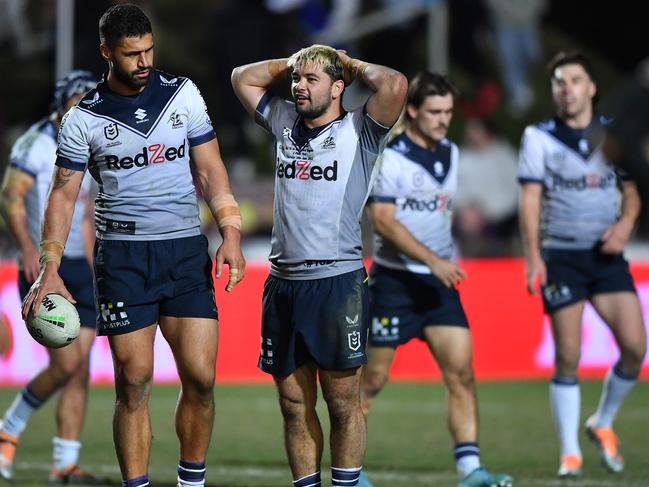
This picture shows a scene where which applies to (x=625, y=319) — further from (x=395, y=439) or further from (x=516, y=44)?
(x=516, y=44)

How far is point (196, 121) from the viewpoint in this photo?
289 inches

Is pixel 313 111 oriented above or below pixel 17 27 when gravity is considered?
below

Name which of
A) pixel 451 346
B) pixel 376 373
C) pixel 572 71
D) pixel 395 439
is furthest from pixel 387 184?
pixel 395 439

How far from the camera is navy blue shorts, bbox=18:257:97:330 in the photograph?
9344mm

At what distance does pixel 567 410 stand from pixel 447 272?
1.73 metres

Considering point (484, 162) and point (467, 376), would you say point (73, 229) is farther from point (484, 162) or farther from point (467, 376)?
point (484, 162)

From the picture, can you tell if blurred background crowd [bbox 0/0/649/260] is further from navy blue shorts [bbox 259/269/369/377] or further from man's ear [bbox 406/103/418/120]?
navy blue shorts [bbox 259/269/369/377]

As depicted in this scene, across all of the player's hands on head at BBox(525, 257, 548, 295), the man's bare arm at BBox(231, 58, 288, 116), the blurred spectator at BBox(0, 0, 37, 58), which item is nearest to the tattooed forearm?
the man's bare arm at BBox(231, 58, 288, 116)

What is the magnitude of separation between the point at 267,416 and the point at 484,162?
6542 mm

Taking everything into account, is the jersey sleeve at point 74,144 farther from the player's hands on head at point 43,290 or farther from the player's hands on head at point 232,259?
the player's hands on head at point 232,259

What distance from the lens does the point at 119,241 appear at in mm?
7305

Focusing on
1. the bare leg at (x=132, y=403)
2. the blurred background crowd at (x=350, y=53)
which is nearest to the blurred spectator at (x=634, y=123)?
the blurred background crowd at (x=350, y=53)

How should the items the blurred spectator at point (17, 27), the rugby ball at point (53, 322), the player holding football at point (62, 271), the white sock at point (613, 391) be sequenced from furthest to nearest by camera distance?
1. the blurred spectator at point (17, 27)
2. the white sock at point (613, 391)
3. the player holding football at point (62, 271)
4. the rugby ball at point (53, 322)

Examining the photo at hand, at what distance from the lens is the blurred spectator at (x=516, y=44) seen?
20984 millimetres
